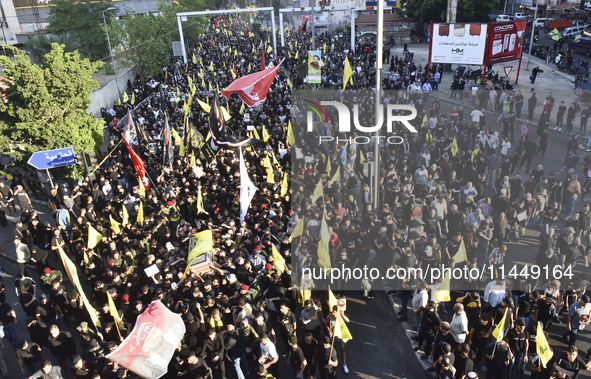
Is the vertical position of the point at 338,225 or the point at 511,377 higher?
the point at 338,225

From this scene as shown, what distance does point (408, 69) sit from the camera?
29625mm

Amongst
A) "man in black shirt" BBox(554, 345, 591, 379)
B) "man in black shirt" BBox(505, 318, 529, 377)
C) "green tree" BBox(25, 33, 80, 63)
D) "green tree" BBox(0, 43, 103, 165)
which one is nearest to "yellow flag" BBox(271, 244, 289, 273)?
"man in black shirt" BBox(505, 318, 529, 377)

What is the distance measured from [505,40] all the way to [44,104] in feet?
68.6

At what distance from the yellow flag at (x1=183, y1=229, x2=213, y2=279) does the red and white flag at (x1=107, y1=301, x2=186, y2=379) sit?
5.81ft

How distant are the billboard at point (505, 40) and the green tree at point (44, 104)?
18460 millimetres

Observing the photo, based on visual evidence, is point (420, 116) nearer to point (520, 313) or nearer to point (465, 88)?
point (465, 88)

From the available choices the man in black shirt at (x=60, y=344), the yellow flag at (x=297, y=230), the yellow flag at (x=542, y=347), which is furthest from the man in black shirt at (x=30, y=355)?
the yellow flag at (x=542, y=347)

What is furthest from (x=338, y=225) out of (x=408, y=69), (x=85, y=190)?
(x=408, y=69)

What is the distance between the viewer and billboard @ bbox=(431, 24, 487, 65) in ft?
75.6

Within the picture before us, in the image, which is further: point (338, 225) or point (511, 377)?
point (338, 225)

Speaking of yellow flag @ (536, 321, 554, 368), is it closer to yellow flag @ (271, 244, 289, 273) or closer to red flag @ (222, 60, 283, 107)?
yellow flag @ (271, 244, 289, 273)

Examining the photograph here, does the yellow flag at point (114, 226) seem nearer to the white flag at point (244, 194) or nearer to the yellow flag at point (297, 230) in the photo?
the white flag at point (244, 194)

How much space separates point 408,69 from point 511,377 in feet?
79.9

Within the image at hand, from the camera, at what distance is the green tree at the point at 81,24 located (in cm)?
3800
